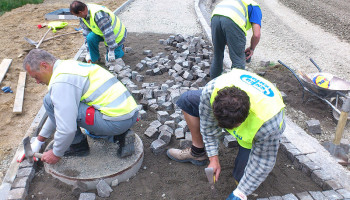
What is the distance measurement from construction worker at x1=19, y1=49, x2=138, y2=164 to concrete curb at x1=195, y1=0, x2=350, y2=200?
1.74 m

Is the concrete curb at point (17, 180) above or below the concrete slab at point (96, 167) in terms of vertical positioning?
below

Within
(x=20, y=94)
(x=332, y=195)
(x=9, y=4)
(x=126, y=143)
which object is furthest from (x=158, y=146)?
(x=9, y=4)

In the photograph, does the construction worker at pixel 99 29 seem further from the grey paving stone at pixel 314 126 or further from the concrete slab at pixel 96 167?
the grey paving stone at pixel 314 126

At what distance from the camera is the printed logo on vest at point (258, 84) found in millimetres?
2220

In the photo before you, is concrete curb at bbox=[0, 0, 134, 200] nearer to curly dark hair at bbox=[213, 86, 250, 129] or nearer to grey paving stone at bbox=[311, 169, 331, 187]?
curly dark hair at bbox=[213, 86, 250, 129]

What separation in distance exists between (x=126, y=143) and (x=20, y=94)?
2.71 metres

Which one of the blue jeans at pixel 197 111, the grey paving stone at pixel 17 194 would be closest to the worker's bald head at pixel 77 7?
the blue jeans at pixel 197 111

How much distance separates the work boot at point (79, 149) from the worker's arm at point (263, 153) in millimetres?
1681

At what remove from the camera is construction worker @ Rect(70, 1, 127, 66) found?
17.0 feet

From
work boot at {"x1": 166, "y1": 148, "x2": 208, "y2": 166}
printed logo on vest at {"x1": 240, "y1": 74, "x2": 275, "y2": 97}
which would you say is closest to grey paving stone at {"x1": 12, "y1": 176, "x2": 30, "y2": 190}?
work boot at {"x1": 166, "y1": 148, "x2": 208, "y2": 166}

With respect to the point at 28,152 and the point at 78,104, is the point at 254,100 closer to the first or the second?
the point at 78,104

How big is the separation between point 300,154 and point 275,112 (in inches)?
59.3

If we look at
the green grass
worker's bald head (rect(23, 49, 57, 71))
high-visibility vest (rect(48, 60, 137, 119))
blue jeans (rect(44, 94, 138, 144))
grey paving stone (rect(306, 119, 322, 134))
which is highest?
worker's bald head (rect(23, 49, 57, 71))

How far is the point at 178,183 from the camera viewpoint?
3.08 metres
